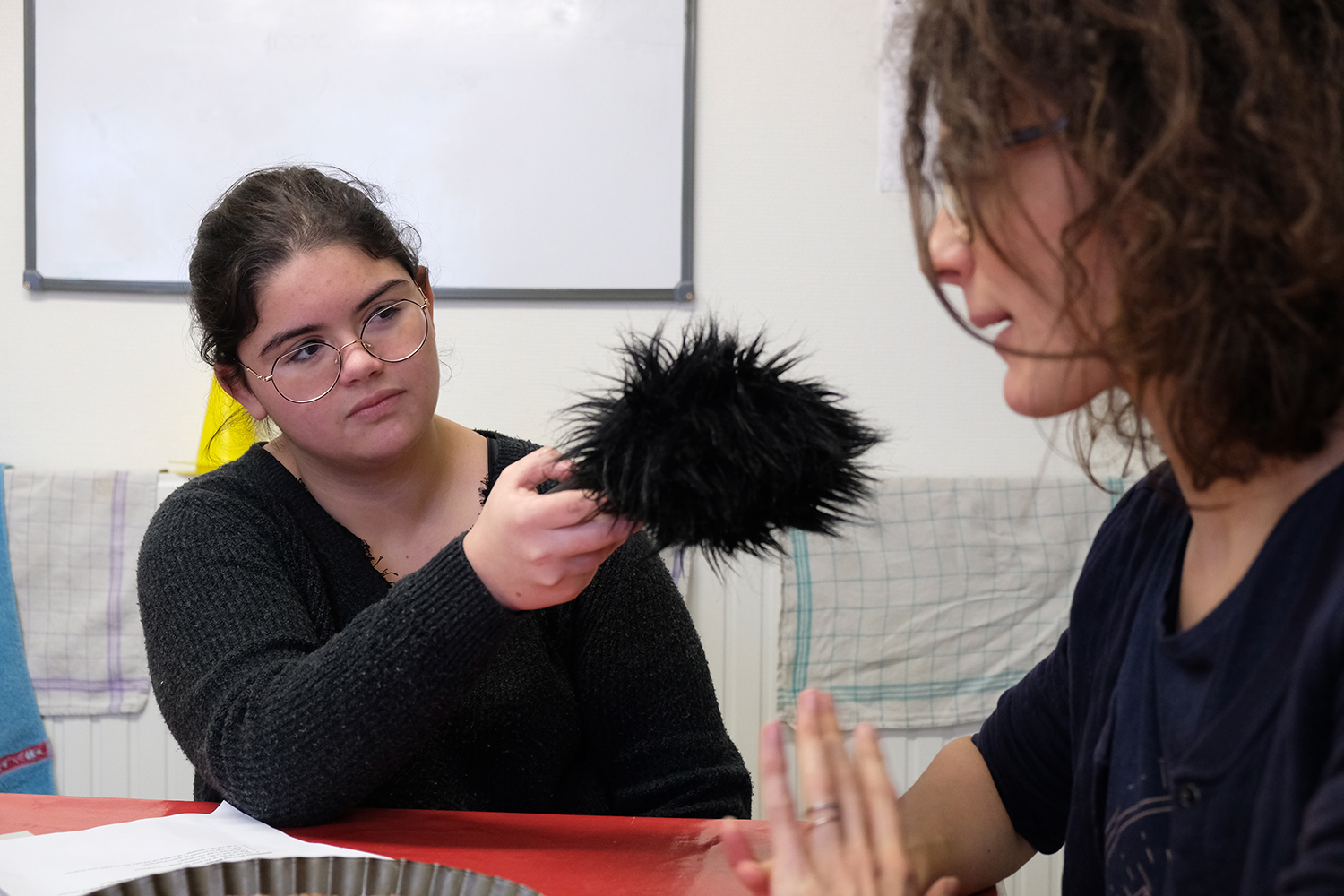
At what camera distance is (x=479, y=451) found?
1300 millimetres

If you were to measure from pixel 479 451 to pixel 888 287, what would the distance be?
93 centimetres

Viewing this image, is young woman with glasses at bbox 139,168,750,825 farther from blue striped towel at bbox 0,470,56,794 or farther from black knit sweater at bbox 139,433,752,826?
blue striped towel at bbox 0,470,56,794

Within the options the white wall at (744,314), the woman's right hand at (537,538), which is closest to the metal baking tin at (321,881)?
the woman's right hand at (537,538)

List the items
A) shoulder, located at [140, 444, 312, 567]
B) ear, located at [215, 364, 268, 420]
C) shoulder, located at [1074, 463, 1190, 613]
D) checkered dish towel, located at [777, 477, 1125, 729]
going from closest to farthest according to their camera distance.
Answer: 1. shoulder, located at [1074, 463, 1190, 613]
2. shoulder, located at [140, 444, 312, 567]
3. ear, located at [215, 364, 268, 420]
4. checkered dish towel, located at [777, 477, 1125, 729]

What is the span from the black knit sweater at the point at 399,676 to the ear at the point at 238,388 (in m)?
0.05

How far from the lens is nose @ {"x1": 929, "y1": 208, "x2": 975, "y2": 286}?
2.16 ft

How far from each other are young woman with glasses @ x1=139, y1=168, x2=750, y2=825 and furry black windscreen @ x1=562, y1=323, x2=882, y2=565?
0.43ft

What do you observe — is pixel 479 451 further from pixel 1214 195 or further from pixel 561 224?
pixel 1214 195

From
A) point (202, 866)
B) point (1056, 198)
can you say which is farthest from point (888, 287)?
point (202, 866)

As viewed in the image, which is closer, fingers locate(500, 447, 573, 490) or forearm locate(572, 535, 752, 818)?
fingers locate(500, 447, 573, 490)

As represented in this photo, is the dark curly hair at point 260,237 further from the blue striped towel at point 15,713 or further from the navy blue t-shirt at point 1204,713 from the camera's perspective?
the blue striped towel at point 15,713

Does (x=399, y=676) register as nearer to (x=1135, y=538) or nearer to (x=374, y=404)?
(x=374, y=404)

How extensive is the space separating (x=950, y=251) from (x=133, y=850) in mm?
777

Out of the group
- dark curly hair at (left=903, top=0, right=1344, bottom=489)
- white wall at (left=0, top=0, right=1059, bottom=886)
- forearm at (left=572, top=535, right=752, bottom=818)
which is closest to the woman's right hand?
forearm at (left=572, top=535, right=752, bottom=818)
